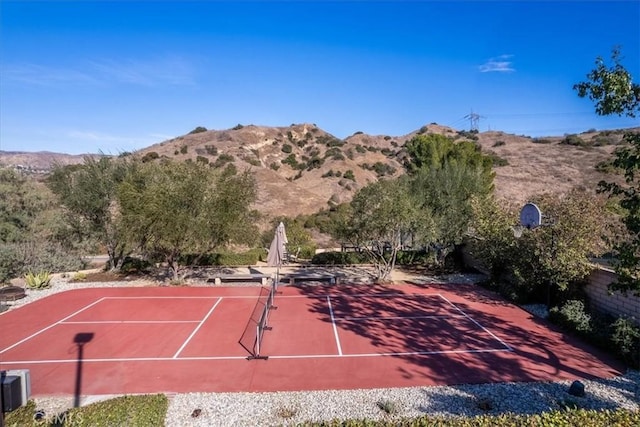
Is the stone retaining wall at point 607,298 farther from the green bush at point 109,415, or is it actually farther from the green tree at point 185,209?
the green tree at point 185,209

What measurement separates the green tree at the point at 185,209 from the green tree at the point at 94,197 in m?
2.79

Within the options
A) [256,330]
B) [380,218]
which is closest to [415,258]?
[380,218]

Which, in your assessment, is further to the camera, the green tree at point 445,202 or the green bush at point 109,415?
the green tree at point 445,202

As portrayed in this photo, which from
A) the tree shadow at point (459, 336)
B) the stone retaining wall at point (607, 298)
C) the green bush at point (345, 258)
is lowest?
the tree shadow at point (459, 336)

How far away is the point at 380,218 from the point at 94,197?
14538mm

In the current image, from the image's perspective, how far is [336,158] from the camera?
2936 inches

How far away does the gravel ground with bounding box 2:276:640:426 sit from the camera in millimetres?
7965

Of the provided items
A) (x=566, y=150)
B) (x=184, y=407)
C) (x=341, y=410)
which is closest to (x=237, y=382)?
(x=184, y=407)

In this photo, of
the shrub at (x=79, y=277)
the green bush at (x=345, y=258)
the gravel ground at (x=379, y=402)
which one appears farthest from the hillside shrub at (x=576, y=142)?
the shrub at (x=79, y=277)

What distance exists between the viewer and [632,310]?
1222 cm

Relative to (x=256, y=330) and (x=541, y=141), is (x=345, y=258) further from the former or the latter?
(x=541, y=141)

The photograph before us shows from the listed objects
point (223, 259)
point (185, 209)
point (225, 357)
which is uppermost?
point (185, 209)

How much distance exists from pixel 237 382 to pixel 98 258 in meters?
25.8

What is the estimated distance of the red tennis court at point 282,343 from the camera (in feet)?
32.1
